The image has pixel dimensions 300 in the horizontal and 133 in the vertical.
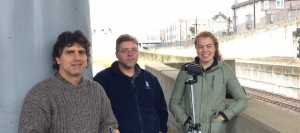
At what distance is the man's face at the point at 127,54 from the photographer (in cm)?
358

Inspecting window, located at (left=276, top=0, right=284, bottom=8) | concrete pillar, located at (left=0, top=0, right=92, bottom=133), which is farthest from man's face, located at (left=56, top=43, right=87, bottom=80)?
window, located at (left=276, top=0, right=284, bottom=8)

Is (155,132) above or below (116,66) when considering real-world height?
below

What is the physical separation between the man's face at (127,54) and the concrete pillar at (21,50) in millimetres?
1060

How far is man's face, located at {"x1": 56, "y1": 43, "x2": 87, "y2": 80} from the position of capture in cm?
238

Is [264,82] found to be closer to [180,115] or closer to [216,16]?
[180,115]

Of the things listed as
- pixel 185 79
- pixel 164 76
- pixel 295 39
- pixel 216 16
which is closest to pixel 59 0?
pixel 185 79

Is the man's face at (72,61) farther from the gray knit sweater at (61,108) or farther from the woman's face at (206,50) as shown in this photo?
the woman's face at (206,50)

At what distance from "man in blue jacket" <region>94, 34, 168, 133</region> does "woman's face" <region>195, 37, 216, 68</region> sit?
55cm

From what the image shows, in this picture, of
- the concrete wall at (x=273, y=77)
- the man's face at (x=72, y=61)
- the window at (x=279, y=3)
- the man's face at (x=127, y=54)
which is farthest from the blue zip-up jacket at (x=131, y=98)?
the window at (x=279, y=3)

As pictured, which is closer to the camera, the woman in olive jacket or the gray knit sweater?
→ the gray knit sweater

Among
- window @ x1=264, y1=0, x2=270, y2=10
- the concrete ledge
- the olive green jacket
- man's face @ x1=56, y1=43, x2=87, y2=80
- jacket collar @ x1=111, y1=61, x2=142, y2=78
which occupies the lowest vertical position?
the concrete ledge

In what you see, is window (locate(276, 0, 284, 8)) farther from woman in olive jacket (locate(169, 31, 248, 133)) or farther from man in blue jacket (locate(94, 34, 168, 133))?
man in blue jacket (locate(94, 34, 168, 133))

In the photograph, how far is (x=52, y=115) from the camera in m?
2.27

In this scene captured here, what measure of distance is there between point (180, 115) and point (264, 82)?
72.6 feet
